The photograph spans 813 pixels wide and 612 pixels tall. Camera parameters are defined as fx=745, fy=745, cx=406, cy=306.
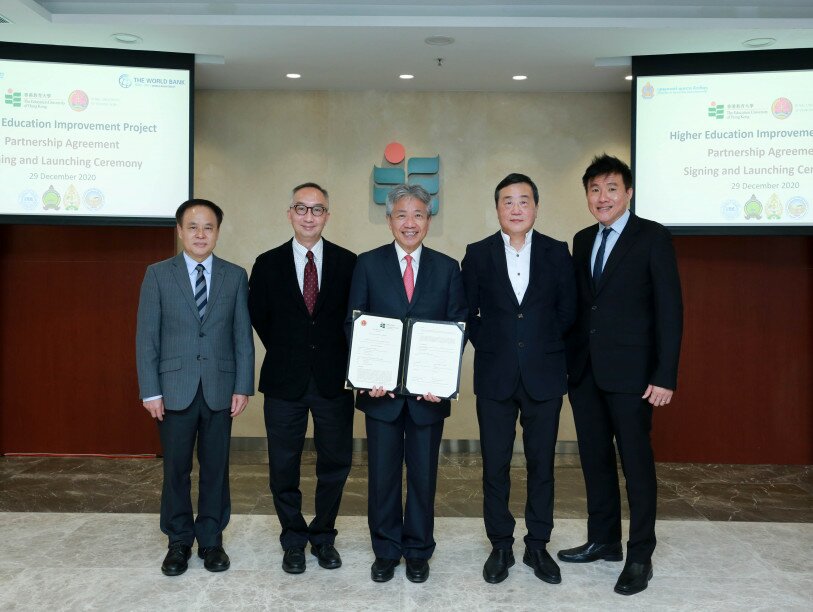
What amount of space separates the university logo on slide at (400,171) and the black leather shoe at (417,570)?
3.37 m

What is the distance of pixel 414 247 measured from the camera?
3314 millimetres

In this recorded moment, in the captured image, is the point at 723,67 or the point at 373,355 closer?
the point at 373,355

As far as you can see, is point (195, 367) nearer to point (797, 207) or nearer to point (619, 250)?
point (619, 250)

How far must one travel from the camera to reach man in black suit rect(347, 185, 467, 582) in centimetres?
328

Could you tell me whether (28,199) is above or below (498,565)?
above

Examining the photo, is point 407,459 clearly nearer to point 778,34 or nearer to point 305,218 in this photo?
point 305,218

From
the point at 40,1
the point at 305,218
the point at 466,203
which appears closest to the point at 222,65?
the point at 40,1

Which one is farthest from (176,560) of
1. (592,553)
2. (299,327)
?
(592,553)

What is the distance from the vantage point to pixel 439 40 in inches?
191

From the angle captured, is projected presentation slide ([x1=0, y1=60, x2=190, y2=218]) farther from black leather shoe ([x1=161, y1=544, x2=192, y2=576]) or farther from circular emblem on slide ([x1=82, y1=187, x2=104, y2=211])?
black leather shoe ([x1=161, y1=544, x2=192, y2=576])

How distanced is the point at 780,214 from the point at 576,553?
2.98m

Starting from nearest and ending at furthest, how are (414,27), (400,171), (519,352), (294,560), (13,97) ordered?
(519,352) → (294,560) → (414,27) → (13,97) → (400,171)

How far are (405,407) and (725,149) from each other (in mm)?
3272

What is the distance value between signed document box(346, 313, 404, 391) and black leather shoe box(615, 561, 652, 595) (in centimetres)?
130
